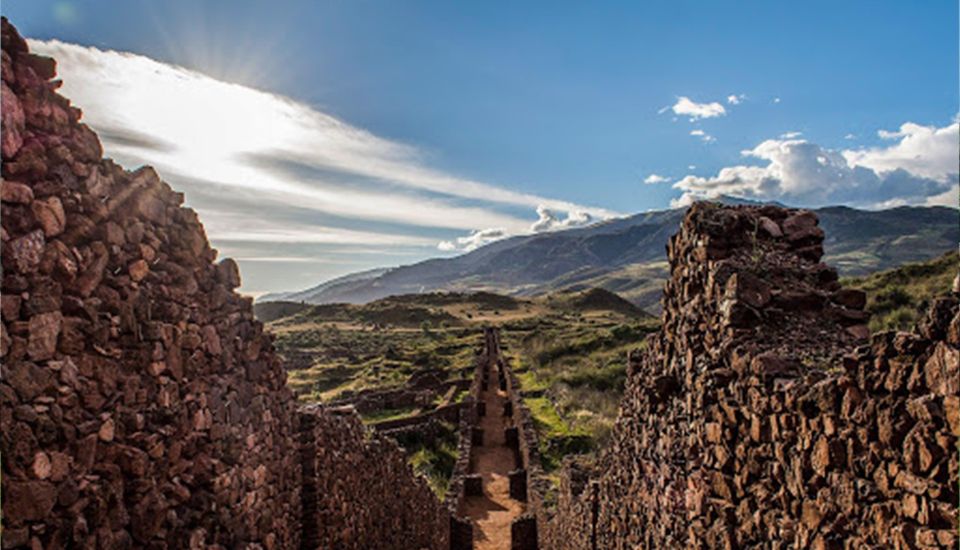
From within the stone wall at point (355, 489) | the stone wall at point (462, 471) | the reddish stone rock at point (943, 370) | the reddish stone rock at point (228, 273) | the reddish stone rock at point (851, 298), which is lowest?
the stone wall at point (462, 471)

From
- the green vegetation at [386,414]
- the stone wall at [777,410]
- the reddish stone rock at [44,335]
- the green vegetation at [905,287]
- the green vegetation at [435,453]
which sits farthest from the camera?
the green vegetation at [386,414]

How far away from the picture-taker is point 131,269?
14.1 feet

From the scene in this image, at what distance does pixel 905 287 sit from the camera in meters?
27.1

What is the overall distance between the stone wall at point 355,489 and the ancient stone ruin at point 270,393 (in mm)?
67

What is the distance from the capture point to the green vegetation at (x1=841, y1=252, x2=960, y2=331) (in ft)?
72.4

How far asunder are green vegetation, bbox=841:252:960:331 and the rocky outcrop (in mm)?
20067

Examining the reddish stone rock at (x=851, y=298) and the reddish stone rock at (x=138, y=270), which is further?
the reddish stone rock at (x=851, y=298)

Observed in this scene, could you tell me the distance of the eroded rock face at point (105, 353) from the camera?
10.9 ft

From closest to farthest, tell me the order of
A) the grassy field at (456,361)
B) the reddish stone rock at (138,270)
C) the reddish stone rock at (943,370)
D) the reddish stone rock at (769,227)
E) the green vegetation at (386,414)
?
the reddish stone rock at (943,370) < the reddish stone rock at (138,270) < the reddish stone rock at (769,227) < the grassy field at (456,361) < the green vegetation at (386,414)

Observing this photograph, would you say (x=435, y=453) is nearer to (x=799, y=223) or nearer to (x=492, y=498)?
(x=492, y=498)

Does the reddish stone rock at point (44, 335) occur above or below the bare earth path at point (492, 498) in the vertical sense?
above

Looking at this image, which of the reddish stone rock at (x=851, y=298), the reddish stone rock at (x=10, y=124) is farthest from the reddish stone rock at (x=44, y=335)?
the reddish stone rock at (x=851, y=298)

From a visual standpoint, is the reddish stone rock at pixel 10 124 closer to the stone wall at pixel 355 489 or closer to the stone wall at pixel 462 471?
the stone wall at pixel 355 489

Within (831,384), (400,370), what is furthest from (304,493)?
(400,370)
